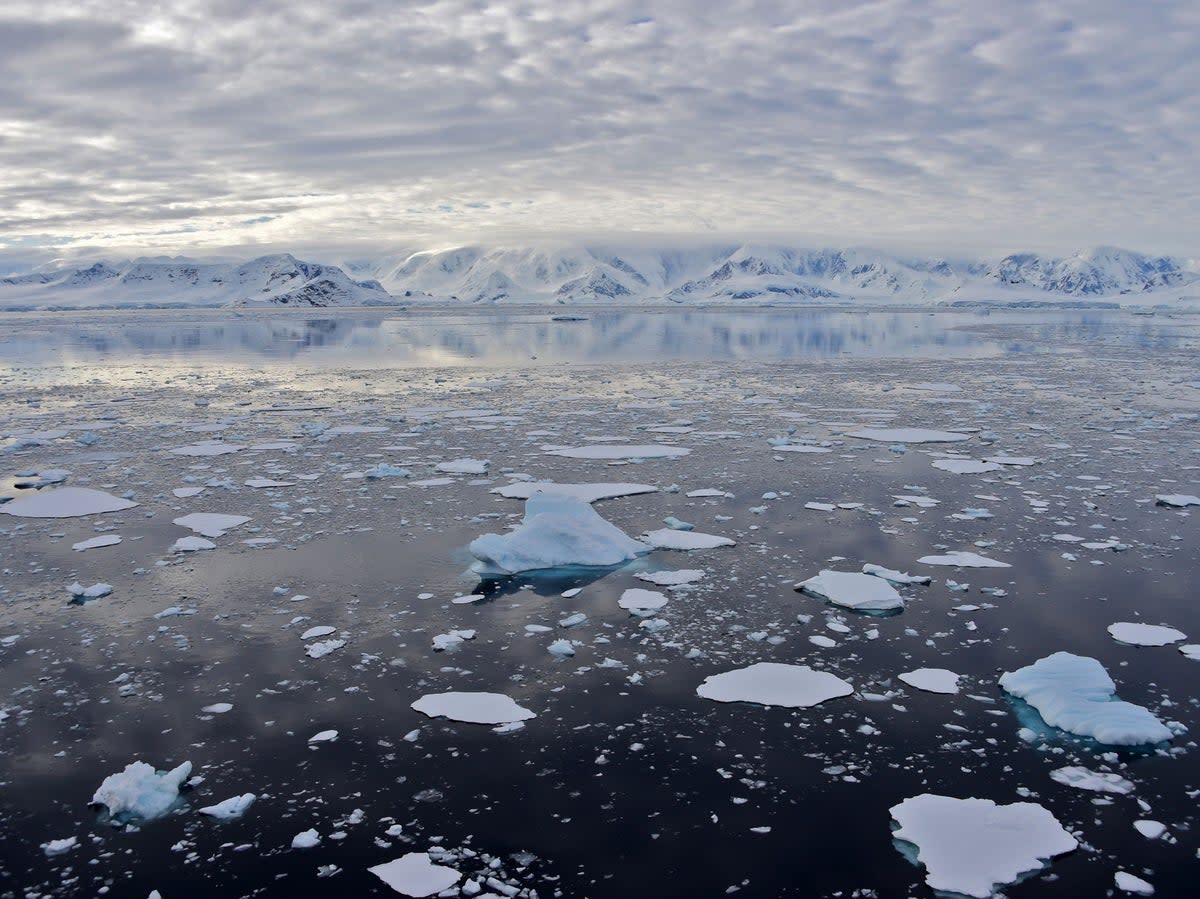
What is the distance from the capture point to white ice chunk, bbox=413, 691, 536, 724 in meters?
5.24

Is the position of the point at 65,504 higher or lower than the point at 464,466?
lower

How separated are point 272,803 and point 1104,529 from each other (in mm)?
8327

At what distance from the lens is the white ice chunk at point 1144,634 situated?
6211 mm

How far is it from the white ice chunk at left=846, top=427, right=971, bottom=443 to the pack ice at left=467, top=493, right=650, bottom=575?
7195 millimetres

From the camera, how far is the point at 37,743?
4945 millimetres

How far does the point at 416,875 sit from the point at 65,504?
327 inches

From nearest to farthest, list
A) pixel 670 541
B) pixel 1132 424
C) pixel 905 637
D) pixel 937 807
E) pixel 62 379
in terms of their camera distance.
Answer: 1. pixel 937 807
2. pixel 905 637
3. pixel 670 541
4. pixel 1132 424
5. pixel 62 379

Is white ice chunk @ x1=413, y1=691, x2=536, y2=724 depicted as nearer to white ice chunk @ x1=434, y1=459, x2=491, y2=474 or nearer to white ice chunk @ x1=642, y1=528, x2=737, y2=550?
white ice chunk @ x1=642, y1=528, x2=737, y2=550

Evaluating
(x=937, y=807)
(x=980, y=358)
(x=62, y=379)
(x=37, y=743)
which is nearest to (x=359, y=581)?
(x=37, y=743)

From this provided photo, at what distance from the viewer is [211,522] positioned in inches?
364

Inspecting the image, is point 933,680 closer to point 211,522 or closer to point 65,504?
point 211,522

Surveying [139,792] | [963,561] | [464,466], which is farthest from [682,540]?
[139,792]

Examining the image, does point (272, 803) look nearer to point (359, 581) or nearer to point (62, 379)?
point (359, 581)

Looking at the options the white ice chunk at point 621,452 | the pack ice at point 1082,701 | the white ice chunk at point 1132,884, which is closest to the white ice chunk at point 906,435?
the white ice chunk at point 621,452
